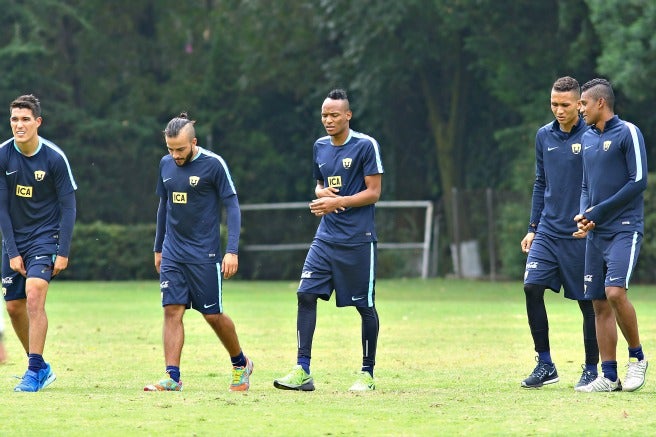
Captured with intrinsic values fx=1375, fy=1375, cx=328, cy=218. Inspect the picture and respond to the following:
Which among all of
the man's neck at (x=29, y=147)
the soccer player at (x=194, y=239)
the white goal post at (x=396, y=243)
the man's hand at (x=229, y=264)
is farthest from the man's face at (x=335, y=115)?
the white goal post at (x=396, y=243)

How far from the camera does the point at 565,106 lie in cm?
1127

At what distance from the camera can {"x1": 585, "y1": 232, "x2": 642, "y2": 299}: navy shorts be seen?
34.7 ft

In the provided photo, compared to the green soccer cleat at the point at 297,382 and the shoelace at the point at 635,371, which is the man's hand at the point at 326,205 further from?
the shoelace at the point at 635,371

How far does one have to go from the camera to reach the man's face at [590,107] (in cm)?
1078

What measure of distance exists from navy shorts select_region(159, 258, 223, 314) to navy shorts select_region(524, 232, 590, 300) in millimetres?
2567

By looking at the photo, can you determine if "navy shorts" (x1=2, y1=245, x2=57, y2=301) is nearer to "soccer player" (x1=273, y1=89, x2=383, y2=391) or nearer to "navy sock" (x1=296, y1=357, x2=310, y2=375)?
"soccer player" (x1=273, y1=89, x2=383, y2=391)

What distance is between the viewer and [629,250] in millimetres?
10664

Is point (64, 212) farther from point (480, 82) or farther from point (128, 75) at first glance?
point (128, 75)

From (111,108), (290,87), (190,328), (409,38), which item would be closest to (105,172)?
(111,108)

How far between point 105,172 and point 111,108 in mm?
2660

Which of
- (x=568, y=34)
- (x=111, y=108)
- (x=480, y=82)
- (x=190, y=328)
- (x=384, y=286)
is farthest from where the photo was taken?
(x=111, y=108)

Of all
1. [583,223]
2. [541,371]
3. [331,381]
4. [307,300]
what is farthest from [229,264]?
[583,223]

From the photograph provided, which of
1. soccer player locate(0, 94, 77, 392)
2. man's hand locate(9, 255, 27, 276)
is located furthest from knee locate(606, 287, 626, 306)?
man's hand locate(9, 255, 27, 276)

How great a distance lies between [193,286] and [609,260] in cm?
334
